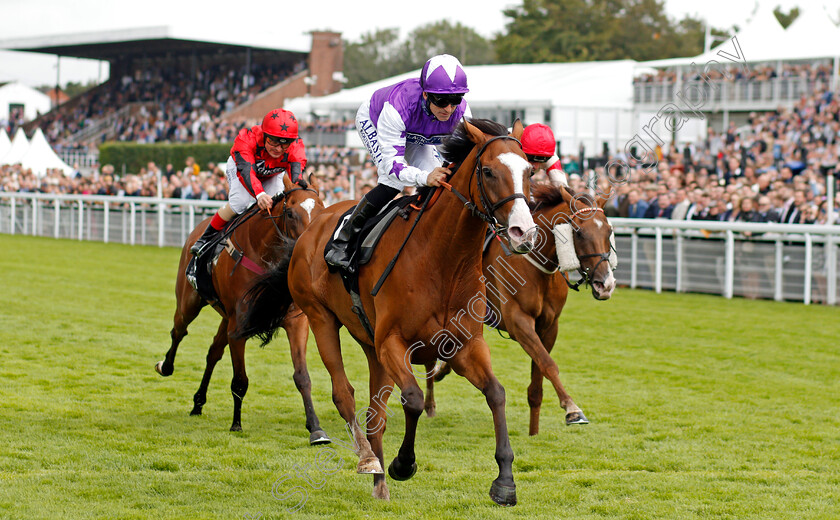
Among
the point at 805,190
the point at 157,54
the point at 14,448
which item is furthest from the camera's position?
the point at 157,54

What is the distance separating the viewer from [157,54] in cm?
4797

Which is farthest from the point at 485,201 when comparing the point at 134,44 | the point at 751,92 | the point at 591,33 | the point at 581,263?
the point at 591,33

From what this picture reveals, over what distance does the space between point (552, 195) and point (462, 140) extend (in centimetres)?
203

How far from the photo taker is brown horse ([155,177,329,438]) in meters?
5.74

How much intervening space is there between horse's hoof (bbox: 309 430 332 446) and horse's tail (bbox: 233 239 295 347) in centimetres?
66

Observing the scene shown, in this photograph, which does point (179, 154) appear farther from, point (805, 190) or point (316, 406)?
point (316, 406)

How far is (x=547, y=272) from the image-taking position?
5.96 m

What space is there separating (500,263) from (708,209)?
750cm

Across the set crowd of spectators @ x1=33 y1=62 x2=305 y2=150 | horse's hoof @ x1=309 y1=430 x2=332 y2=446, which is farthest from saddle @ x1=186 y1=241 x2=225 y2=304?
crowd of spectators @ x1=33 y1=62 x2=305 y2=150

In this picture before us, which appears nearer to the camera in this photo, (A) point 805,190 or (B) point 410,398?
(B) point 410,398

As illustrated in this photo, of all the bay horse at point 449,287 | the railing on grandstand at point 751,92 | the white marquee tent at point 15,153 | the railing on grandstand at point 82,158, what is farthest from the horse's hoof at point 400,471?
the railing on grandstand at point 82,158

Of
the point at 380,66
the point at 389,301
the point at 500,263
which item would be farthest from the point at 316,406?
the point at 380,66

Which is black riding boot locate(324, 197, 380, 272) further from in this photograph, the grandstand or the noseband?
the grandstand

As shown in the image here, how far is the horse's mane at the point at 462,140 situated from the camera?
396cm
